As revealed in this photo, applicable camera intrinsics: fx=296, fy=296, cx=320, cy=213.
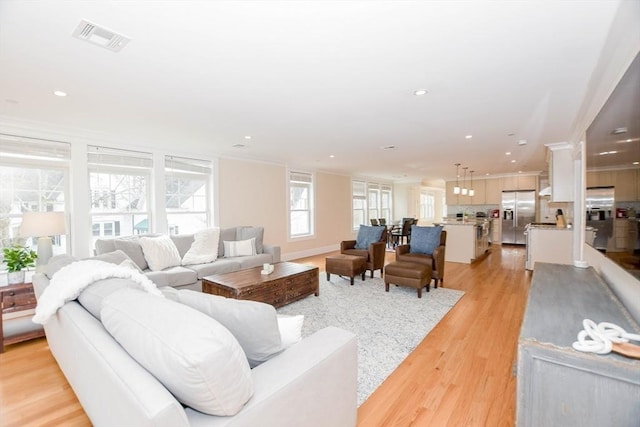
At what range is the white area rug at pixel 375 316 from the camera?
2.51 metres

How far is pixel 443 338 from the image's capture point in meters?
2.97

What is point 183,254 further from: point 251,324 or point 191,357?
point 191,357

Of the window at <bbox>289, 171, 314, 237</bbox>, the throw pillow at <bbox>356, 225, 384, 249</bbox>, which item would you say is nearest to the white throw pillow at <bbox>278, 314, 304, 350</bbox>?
the throw pillow at <bbox>356, 225, 384, 249</bbox>

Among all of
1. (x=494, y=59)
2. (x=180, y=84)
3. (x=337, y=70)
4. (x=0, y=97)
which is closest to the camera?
(x=494, y=59)

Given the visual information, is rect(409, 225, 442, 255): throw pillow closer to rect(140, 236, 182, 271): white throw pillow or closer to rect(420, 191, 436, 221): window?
rect(140, 236, 182, 271): white throw pillow

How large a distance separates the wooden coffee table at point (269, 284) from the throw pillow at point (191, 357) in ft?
7.26

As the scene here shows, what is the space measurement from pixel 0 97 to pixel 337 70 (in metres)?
3.25

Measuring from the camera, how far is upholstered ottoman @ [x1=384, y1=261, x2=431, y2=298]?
4.15 meters

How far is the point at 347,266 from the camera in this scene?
485 centimetres

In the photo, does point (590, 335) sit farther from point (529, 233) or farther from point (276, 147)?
point (529, 233)

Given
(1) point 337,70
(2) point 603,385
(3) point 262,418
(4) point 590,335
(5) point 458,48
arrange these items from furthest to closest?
(1) point 337,70, (5) point 458,48, (4) point 590,335, (2) point 603,385, (3) point 262,418

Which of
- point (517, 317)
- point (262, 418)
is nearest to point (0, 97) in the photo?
point (262, 418)

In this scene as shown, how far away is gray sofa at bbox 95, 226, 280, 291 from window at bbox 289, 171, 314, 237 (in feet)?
6.65

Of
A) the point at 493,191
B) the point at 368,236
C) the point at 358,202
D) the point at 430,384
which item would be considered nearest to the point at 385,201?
the point at 358,202
